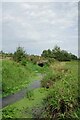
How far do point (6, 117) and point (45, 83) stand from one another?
4668 millimetres

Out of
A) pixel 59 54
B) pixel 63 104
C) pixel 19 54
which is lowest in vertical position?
pixel 63 104

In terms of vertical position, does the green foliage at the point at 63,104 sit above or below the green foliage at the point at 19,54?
below

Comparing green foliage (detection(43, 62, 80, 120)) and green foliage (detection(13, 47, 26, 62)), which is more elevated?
green foliage (detection(13, 47, 26, 62))

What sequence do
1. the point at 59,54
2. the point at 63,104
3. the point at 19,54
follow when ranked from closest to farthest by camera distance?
the point at 63,104 < the point at 19,54 < the point at 59,54

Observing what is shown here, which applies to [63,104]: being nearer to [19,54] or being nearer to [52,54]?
[19,54]

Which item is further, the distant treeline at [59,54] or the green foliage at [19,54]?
the distant treeline at [59,54]

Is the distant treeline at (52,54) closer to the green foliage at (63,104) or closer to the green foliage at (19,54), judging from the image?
the green foliage at (19,54)

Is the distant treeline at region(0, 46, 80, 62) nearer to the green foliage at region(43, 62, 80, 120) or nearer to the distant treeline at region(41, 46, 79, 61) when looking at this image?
the distant treeline at region(41, 46, 79, 61)

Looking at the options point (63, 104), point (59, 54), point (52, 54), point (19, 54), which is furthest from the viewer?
point (52, 54)

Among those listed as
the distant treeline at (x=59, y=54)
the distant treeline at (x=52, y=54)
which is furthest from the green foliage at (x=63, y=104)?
the distant treeline at (x=59, y=54)

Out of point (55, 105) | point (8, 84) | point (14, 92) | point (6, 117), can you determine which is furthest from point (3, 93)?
point (55, 105)

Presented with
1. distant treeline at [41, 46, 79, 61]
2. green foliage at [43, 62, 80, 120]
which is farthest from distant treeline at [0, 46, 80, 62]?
green foliage at [43, 62, 80, 120]

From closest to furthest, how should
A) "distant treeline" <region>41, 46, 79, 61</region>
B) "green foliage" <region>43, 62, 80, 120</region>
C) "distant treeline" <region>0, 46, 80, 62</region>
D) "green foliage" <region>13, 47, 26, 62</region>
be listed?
"green foliage" <region>43, 62, 80, 120</region> < "green foliage" <region>13, 47, 26, 62</region> < "distant treeline" <region>0, 46, 80, 62</region> < "distant treeline" <region>41, 46, 79, 61</region>

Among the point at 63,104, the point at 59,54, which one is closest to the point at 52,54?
→ the point at 59,54
